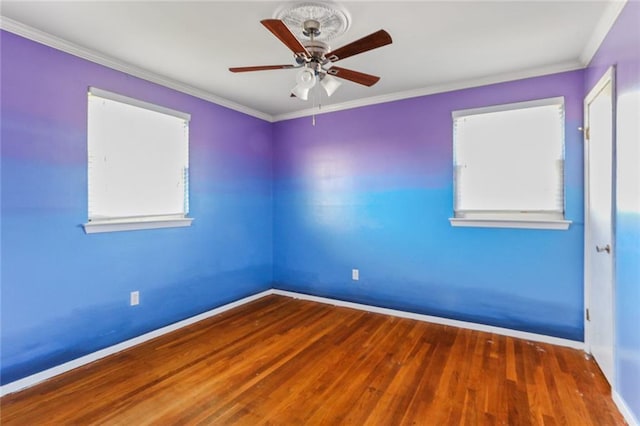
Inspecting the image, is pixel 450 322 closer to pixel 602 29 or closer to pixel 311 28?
pixel 602 29

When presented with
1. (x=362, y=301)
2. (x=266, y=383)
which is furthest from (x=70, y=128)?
(x=362, y=301)

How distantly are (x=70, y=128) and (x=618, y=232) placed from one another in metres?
3.71

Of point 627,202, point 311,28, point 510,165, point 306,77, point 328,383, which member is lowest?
point 328,383

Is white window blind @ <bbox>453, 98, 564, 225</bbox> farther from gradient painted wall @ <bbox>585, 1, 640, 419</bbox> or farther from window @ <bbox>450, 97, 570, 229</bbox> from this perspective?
gradient painted wall @ <bbox>585, 1, 640, 419</bbox>

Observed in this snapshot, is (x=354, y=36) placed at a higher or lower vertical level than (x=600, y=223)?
higher

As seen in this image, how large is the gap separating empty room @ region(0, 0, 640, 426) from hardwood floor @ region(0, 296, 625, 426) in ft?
0.06

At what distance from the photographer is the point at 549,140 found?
2771 mm

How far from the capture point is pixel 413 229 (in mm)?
3402

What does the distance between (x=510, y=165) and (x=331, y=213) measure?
1929 millimetres

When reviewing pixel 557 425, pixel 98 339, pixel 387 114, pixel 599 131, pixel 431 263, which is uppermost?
pixel 387 114

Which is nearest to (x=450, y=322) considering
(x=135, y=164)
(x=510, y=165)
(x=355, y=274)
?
(x=355, y=274)

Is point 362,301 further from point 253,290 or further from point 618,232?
point 618,232

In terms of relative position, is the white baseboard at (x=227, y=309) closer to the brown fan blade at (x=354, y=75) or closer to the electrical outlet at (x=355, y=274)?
the electrical outlet at (x=355, y=274)

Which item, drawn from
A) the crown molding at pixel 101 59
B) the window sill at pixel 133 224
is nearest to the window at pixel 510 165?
the crown molding at pixel 101 59
